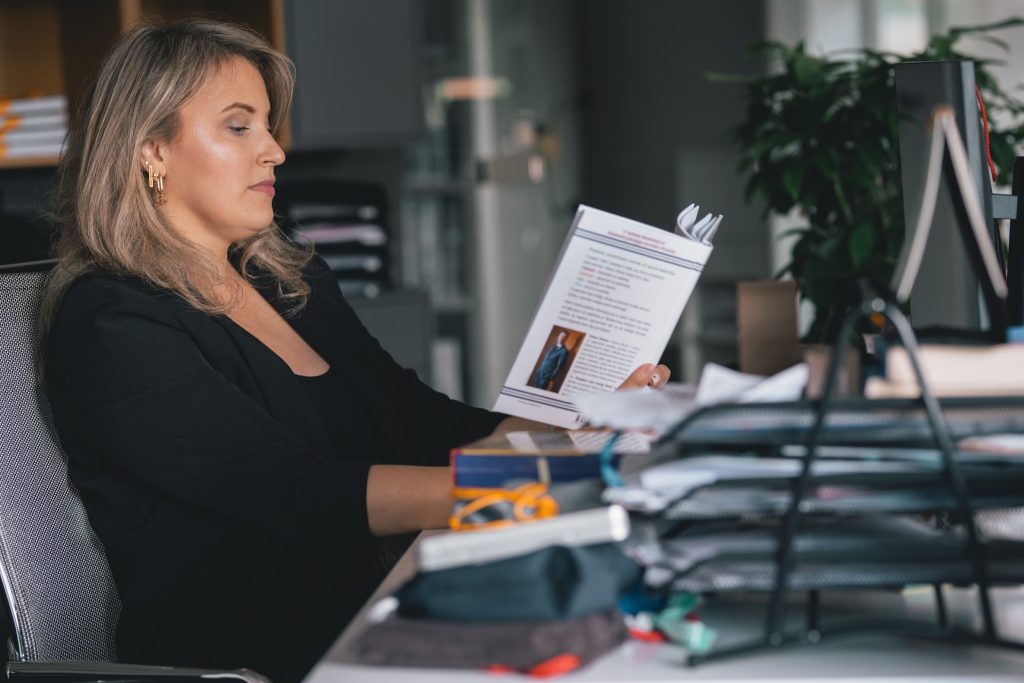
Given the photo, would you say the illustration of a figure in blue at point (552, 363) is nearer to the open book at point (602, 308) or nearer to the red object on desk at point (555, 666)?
the open book at point (602, 308)

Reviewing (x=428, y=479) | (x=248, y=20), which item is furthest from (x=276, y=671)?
(x=248, y=20)

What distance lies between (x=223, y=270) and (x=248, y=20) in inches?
77.4

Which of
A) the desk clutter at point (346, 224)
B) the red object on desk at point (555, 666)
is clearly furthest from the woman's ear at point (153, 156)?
the desk clutter at point (346, 224)

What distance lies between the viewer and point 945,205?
0.99 m

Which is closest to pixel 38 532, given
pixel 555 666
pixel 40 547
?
pixel 40 547

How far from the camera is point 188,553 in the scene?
1531mm

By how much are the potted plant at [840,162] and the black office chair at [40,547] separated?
1.37m

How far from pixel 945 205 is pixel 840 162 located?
153 centimetres

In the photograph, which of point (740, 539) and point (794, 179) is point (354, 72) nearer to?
point (794, 179)

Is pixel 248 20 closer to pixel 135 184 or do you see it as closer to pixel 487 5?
pixel 135 184

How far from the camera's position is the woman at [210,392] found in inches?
57.2

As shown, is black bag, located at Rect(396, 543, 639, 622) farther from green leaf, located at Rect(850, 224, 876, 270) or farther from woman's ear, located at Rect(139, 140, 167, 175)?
green leaf, located at Rect(850, 224, 876, 270)

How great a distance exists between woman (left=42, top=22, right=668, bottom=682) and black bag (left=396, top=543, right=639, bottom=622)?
0.54 metres

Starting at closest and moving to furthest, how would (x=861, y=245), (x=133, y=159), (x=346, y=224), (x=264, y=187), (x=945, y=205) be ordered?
(x=945, y=205) → (x=133, y=159) → (x=264, y=187) → (x=861, y=245) → (x=346, y=224)
